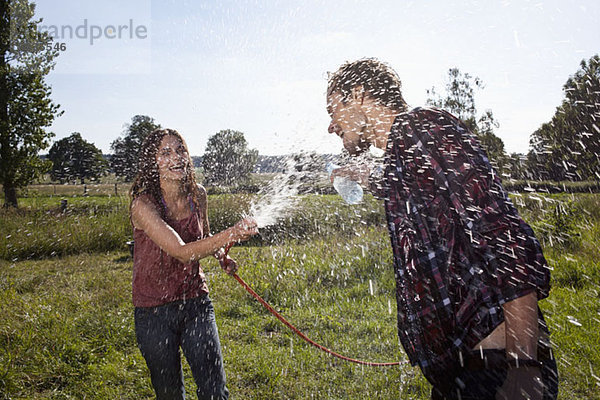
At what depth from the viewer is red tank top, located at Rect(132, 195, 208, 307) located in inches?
95.0

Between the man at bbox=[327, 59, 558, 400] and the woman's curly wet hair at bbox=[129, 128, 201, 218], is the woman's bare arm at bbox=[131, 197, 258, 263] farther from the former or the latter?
the man at bbox=[327, 59, 558, 400]

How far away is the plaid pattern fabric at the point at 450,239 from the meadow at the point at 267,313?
2554mm

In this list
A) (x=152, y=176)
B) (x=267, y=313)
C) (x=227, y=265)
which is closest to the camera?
(x=152, y=176)

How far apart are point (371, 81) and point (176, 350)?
1.96 metres

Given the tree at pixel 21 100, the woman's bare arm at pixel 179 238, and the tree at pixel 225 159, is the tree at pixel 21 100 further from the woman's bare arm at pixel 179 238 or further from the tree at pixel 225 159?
the woman's bare arm at pixel 179 238

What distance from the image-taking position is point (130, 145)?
45.0 meters

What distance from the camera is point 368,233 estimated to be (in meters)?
11.1

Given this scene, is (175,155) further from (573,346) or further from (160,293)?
(573,346)

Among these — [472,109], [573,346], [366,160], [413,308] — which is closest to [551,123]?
[472,109]

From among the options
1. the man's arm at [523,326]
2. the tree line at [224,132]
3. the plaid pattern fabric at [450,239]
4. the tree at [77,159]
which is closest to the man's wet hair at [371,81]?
the plaid pattern fabric at [450,239]

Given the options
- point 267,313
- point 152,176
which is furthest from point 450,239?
point 267,313

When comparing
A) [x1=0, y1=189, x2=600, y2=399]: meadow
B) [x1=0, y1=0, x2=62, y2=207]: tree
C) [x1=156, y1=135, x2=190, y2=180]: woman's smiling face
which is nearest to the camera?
[x1=156, y1=135, x2=190, y2=180]: woman's smiling face

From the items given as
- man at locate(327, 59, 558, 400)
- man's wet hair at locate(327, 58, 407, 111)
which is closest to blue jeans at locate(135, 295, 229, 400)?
man at locate(327, 59, 558, 400)

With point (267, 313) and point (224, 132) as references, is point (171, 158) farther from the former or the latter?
point (224, 132)
